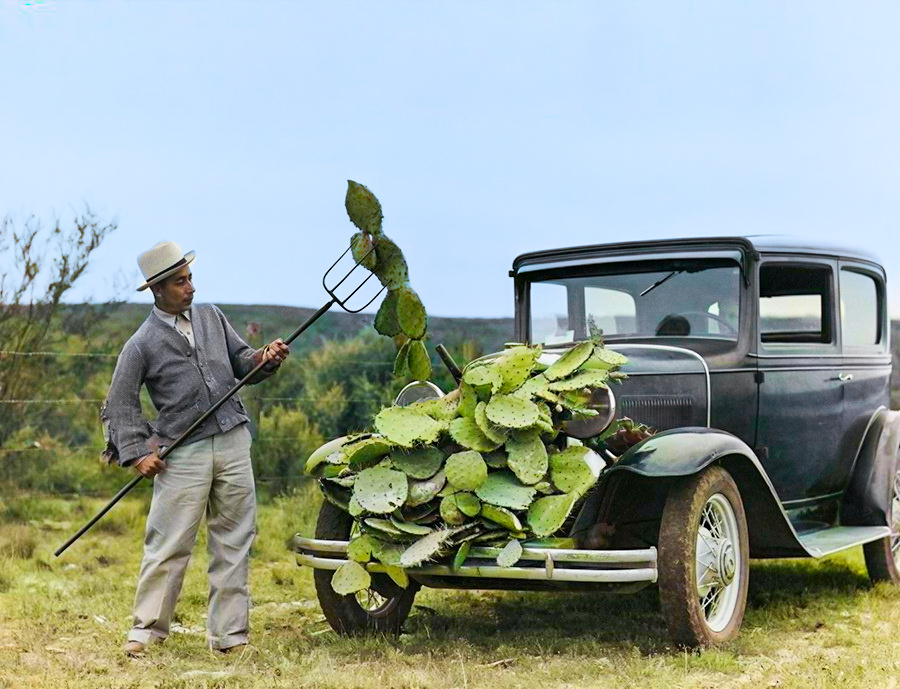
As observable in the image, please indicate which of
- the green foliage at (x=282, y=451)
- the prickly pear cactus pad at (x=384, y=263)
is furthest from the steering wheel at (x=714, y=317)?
the green foliage at (x=282, y=451)

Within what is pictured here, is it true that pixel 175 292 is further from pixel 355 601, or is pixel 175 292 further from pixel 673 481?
pixel 673 481

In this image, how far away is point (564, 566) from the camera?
5066 millimetres

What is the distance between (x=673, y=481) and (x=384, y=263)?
1767 mm

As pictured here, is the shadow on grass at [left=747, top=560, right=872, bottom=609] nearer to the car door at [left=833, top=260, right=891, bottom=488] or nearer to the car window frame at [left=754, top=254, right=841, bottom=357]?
the car door at [left=833, top=260, right=891, bottom=488]

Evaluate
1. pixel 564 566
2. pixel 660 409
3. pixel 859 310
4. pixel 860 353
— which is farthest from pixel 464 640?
pixel 859 310

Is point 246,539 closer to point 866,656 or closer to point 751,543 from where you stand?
point 751,543

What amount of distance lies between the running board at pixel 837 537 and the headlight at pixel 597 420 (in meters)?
1.53

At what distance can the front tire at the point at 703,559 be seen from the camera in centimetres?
509

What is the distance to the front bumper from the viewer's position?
498cm

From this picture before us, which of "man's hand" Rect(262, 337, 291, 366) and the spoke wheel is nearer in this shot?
"man's hand" Rect(262, 337, 291, 366)

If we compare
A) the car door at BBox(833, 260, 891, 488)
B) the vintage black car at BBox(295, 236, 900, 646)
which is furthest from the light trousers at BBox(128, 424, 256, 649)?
the car door at BBox(833, 260, 891, 488)

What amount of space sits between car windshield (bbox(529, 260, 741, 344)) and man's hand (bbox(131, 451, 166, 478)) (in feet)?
8.64

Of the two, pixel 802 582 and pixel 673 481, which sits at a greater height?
pixel 673 481

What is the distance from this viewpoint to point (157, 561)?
18.6ft
